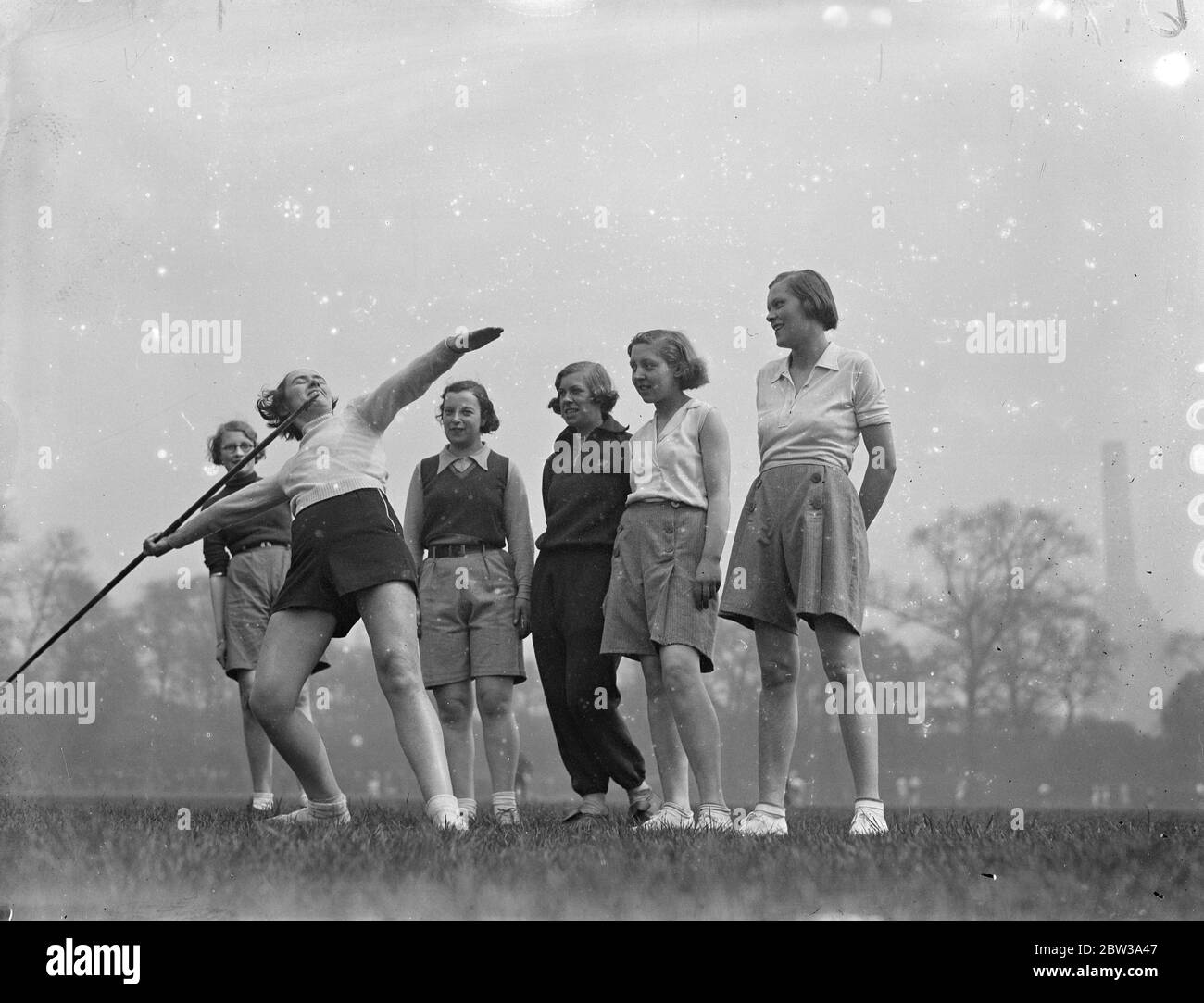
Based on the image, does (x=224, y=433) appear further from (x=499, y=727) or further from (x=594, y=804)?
(x=594, y=804)

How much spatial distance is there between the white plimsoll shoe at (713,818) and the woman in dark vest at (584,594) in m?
0.57

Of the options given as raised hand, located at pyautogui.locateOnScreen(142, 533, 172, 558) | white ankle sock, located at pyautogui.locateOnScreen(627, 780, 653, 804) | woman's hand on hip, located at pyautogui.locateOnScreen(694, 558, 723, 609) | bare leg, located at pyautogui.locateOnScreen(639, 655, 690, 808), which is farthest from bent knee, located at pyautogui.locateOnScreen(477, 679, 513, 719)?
raised hand, located at pyautogui.locateOnScreen(142, 533, 172, 558)

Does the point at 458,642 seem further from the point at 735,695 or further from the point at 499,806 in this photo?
the point at 735,695

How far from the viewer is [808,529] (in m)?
4.04

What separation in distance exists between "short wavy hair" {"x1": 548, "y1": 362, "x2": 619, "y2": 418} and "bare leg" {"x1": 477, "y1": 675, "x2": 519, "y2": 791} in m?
0.96

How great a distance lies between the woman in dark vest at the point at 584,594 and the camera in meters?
4.65

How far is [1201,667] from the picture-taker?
404cm

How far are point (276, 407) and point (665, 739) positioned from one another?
5.40 feet

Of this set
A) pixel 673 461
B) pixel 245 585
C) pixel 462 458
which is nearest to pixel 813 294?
pixel 673 461

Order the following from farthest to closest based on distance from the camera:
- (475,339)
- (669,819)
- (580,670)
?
(580,670) → (669,819) → (475,339)
